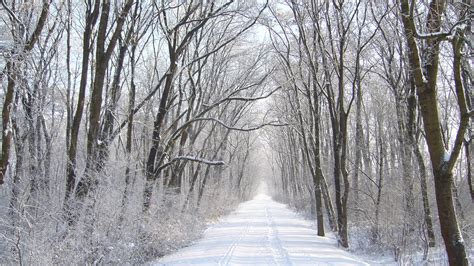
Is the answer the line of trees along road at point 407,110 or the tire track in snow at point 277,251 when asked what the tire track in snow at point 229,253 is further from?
the line of trees along road at point 407,110

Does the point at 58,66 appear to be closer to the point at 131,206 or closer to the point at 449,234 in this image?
the point at 131,206

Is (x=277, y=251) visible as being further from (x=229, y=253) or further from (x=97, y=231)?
(x=97, y=231)

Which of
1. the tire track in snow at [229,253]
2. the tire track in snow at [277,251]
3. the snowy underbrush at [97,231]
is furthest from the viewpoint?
the tire track in snow at [277,251]

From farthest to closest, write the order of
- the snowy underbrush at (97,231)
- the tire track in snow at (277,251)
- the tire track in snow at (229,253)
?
the tire track in snow at (277,251)
the tire track in snow at (229,253)
the snowy underbrush at (97,231)

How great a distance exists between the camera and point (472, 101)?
42.6 ft

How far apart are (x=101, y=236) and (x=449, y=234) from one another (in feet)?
21.3

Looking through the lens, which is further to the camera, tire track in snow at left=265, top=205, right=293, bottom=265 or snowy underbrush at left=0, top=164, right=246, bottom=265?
tire track in snow at left=265, top=205, right=293, bottom=265

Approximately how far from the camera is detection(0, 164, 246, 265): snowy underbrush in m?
6.42

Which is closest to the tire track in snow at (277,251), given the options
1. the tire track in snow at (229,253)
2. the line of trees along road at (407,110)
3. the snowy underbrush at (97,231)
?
the tire track in snow at (229,253)

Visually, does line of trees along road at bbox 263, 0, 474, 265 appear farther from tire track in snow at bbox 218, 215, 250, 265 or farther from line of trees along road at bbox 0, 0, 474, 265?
tire track in snow at bbox 218, 215, 250, 265

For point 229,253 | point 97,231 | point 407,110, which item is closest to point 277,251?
point 229,253

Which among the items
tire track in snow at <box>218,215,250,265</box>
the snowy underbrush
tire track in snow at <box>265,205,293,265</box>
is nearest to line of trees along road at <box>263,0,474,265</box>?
tire track in snow at <box>265,205,293,265</box>

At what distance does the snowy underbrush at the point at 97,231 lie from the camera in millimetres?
6422

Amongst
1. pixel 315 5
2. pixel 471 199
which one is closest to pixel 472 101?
pixel 471 199
